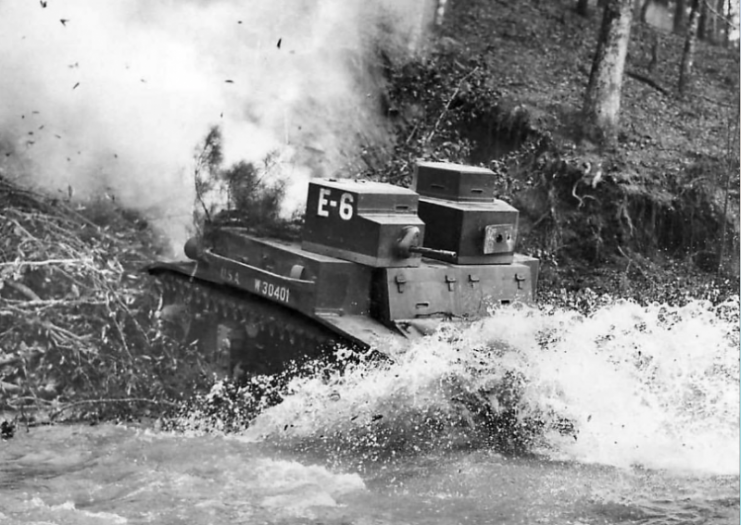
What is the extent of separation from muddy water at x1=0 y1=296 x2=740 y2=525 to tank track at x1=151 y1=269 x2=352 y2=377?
0.35 meters

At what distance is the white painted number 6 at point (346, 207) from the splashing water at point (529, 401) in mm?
1234

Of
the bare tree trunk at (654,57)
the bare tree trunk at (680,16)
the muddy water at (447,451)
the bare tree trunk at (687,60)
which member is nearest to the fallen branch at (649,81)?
the bare tree trunk at (687,60)

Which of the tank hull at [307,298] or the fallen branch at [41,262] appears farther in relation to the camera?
the fallen branch at [41,262]

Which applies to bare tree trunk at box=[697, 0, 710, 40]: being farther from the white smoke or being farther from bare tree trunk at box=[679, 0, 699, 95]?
the white smoke

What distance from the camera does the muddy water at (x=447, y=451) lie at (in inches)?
301

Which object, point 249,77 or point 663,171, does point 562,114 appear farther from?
point 249,77

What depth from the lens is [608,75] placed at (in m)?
14.7

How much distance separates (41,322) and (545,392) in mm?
4245

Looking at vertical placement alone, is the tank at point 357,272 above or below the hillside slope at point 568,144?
below

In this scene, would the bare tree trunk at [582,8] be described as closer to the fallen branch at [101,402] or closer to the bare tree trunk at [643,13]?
the bare tree trunk at [643,13]

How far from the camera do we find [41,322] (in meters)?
9.95

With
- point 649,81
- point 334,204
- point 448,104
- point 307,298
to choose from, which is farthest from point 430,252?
point 649,81

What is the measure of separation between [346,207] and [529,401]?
83.9 inches

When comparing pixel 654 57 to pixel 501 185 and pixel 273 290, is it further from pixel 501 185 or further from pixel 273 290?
pixel 273 290
